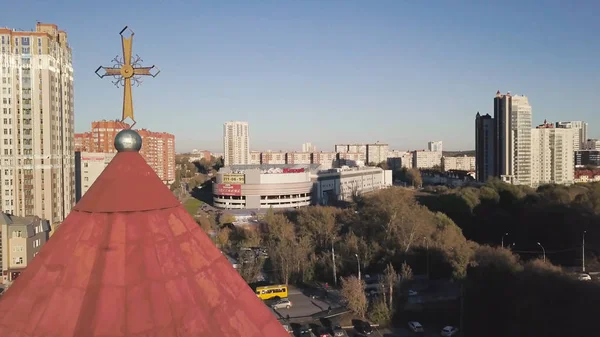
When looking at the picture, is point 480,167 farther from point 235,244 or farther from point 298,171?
point 235,244

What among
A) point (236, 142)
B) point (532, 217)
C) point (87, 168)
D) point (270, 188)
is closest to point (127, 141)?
point (532, 217)

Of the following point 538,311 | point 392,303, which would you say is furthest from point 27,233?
point 538,311

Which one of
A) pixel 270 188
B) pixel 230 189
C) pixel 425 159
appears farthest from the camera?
pixel 425 159

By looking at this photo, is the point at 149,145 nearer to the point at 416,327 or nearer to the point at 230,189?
the point at 230,189

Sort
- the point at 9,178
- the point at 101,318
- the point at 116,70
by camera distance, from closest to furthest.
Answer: the point at 101,318, the point at 116,70, the point at 9,178

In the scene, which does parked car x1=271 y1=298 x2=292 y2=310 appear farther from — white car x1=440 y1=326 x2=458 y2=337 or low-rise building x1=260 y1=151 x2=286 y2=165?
low-rise building x1=260 y1=151 x2=286 y2=165
